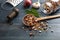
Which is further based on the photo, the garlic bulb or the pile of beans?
the garlic bulb

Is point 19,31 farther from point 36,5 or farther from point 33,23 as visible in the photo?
point 36,5

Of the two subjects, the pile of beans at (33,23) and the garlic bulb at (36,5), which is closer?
the pile of beans at (33,23)

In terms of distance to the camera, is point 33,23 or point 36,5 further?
point 36,5

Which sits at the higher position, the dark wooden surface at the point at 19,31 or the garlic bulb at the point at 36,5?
the garlic bulb at the point at 36,5

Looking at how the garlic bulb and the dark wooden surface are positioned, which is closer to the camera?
the dark wooden surface

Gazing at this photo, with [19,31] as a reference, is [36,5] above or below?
above

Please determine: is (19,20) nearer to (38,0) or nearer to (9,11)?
(9,11)

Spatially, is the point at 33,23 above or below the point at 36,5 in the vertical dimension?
below

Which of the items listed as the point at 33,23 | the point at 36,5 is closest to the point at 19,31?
the point at 33,23

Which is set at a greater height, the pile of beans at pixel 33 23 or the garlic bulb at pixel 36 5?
the garlic bulb at pixel 36 5

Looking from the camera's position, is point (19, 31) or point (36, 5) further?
point (36, 5)

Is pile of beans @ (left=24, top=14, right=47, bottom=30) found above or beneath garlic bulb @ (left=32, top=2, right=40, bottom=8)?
beneath

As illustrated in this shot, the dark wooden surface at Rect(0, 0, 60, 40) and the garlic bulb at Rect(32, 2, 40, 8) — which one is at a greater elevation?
the garlic bulb at Rect(32, 2, 40, 8)
